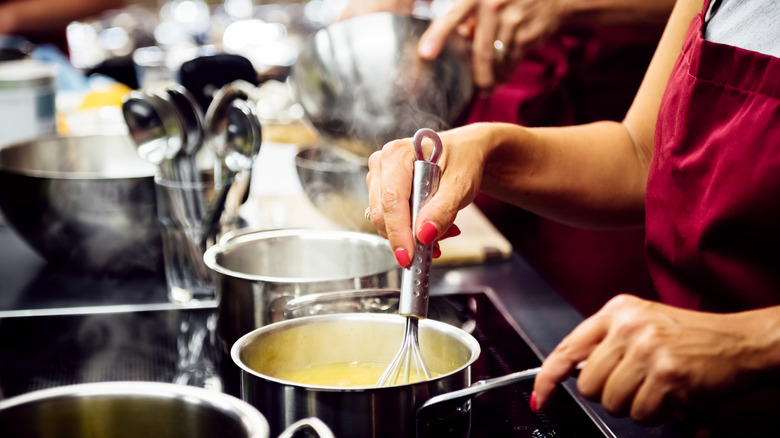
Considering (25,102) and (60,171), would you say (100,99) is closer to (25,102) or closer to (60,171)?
(25,102)

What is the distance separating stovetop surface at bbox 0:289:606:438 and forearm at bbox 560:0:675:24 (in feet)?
1.84

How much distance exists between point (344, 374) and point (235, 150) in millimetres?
396

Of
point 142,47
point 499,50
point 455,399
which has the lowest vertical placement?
point 142,47

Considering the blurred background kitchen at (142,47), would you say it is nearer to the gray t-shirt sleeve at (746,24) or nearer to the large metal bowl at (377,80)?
the large metal bowl at (377,80)

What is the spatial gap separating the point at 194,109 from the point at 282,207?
42cm

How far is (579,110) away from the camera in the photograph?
1664mm

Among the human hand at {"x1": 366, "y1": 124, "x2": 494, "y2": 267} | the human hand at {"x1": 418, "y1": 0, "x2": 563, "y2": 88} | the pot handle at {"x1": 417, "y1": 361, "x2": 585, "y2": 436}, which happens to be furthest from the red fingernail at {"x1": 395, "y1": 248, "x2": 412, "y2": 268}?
the human hand at {"x1": 418, "y1": 0, "x2": 563, "y2": 88}

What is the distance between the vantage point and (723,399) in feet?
1.79

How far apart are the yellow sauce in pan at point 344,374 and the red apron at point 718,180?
0.32m

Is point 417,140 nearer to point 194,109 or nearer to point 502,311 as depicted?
point 502,311

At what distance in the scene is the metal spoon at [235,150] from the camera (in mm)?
975

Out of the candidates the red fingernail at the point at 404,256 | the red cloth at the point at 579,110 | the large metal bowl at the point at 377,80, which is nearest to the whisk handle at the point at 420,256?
the red fingernail at the point at 404,256

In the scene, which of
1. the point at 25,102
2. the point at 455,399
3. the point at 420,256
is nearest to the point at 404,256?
the point at 420,256

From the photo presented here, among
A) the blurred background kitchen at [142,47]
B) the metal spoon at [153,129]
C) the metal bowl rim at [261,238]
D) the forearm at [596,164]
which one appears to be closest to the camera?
the metal bowl rim at [261,238]
